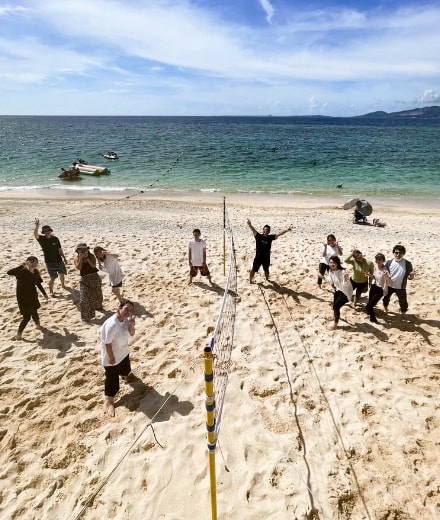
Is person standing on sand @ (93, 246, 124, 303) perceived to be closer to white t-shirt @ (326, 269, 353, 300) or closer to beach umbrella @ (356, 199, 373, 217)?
white t-shirt @ (326, 269, 353, 300)

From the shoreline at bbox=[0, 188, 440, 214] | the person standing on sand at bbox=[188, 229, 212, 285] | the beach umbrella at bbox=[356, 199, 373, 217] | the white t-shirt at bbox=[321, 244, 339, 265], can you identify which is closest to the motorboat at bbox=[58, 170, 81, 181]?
the shoreline at bbox=[0, 188, 440, 214]

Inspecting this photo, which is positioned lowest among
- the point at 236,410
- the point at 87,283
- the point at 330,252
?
the point at 236,410

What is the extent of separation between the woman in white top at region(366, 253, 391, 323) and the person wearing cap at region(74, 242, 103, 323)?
5607 mm

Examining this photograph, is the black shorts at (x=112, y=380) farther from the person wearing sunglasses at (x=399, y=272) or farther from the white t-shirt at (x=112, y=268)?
the person wearing sunglasses at (x=399, y=272)

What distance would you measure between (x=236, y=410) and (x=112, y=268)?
13.5 ft

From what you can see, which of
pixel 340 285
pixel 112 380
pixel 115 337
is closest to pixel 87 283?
pixel 115 337

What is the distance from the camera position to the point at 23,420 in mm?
4801

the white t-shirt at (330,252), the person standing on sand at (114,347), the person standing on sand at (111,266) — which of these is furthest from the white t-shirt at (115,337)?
the white t-shirt at (330,252)

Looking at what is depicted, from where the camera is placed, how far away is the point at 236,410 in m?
4.92

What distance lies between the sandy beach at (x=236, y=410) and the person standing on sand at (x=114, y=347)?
0.28 m

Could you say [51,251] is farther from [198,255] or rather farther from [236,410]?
[236,410]

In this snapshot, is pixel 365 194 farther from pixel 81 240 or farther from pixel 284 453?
pixel 284 453

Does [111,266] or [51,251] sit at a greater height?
[51,251]

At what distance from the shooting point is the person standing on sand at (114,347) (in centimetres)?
481
